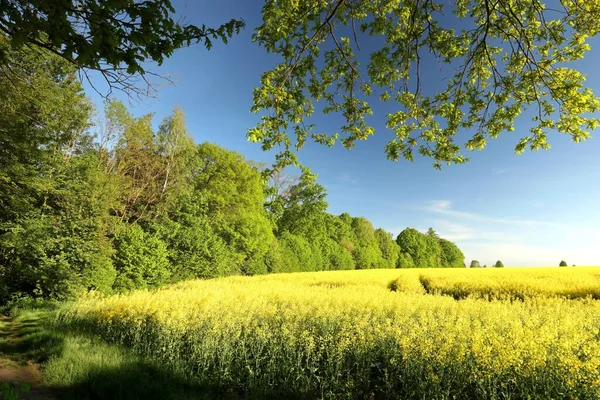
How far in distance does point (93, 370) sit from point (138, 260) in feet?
39.6

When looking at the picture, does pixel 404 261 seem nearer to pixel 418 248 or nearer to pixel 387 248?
pixel 387 248

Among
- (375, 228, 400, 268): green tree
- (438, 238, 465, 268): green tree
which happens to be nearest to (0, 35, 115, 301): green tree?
(375, 228, 400, 268): green tree

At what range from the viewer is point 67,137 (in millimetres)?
15477

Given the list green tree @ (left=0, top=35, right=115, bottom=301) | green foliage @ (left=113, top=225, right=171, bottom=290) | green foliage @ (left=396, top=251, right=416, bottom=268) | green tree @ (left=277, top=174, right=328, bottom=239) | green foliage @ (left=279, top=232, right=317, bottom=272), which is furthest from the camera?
green foliage @ (left=396, top=251, right=416, bottom=268)

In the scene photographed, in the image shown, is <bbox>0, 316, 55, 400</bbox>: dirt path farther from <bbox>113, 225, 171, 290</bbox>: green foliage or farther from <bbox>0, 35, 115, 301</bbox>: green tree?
<bbox>113, 225, 171, 290</bbox>: green foliage

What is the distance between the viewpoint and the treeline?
12.2 m

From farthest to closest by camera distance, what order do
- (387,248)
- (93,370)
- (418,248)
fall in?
(418,248) → (387,248) → (93,370)

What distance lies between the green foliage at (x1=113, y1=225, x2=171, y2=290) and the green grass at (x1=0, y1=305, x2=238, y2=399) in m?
7.89

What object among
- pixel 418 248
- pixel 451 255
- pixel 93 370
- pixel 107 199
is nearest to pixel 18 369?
pixel 93 370

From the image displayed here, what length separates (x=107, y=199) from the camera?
15.6 metres

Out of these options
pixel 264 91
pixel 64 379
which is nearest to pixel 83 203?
pixel 64 379

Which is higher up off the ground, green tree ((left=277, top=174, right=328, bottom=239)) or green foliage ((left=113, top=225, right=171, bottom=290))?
green tree ((left=277, top=174, right=328, bottom=239))

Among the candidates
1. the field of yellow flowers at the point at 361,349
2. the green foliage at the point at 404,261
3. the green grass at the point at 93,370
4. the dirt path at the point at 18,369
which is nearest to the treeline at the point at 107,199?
the field of yellow flowers at the point at 361,349

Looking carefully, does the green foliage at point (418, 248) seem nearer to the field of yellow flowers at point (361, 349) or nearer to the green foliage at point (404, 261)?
the green foliage at point (404, 261)
